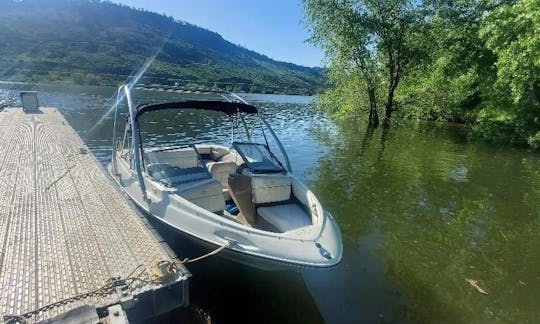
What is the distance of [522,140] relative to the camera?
28078 mm

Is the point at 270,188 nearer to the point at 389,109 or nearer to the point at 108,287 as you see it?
the point at 108,287

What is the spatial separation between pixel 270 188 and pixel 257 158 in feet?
3.55

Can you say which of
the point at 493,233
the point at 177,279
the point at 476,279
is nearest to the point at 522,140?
the point at 493,233

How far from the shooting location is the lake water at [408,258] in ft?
23.0

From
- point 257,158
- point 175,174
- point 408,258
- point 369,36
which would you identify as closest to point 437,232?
point 408,258

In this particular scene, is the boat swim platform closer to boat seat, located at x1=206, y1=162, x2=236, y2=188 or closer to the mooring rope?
the mooring rope

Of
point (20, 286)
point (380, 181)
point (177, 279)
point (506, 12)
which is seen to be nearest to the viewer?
point (20, 286)

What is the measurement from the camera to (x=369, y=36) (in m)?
33.9

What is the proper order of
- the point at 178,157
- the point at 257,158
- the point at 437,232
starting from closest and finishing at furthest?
the point at 257,158, the point at 437,232, the point at 178,157

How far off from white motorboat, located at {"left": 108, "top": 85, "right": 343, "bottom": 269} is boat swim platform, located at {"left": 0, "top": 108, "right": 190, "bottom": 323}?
75cm

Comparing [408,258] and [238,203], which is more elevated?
[238,203]

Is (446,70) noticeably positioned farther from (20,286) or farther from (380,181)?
(20,286)

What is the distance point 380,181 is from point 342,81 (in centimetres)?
2314

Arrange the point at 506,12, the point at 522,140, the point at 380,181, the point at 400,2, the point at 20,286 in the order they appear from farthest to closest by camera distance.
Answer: the point at 400,2 → the point at 522,140 → the point at 506,12 → the point at 380,181 → the point at 20,286
